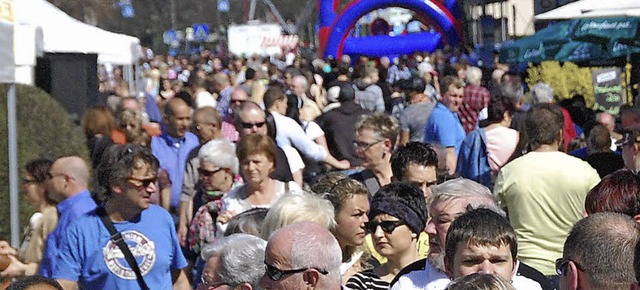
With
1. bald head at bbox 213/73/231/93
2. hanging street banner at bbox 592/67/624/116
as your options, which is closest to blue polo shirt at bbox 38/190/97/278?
hanging street banner at bbox 592/67/624/116

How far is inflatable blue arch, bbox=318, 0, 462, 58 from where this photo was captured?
36844 millimetres

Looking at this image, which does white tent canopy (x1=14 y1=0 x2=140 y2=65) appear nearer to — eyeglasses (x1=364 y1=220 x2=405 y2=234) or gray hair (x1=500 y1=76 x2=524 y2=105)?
gray hair (x1=500 y1=76 x2=524 y2=105)

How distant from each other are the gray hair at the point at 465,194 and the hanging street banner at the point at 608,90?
11621mm

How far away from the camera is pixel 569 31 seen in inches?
Result: 630

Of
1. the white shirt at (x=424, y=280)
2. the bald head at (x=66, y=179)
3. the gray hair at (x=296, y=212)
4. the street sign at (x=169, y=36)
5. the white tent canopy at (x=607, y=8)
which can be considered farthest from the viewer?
the street sign at (x=169, y=36)

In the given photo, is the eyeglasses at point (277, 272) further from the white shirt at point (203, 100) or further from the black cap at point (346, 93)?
the white shirt at point (203, 100)

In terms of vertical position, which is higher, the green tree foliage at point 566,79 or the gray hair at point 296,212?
the green tree foliage at point 566,79

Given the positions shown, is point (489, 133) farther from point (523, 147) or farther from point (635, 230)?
point (635, 230)

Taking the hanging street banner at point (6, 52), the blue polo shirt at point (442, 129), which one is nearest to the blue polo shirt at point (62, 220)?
the hanging street banner at point (6, 52)

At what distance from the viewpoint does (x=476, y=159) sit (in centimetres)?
1016

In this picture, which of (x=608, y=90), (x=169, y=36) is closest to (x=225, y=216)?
(x=608, y=90)

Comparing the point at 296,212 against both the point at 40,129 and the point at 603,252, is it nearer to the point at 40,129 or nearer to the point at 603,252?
the point at 603,252

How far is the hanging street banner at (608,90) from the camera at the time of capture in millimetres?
16969

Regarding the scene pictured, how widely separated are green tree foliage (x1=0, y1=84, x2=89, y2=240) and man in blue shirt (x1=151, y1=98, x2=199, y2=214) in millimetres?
919
